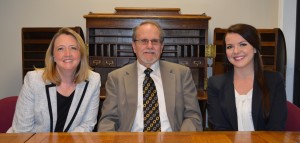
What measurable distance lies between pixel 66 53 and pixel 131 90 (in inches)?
19.7

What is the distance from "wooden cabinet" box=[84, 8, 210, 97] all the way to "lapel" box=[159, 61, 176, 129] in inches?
55.0

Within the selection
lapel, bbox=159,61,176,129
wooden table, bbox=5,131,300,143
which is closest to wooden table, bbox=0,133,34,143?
wooden table, bbox=5,131,300,143

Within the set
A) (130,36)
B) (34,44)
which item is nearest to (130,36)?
(130,36)

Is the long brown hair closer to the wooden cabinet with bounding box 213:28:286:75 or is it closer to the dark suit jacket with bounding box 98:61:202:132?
the dark suit jacket with bounding box 98:61:202:132

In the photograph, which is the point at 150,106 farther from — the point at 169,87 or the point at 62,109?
the point at 62,109

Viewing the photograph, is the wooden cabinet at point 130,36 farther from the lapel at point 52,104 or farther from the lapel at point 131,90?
the lapel at point 52,104

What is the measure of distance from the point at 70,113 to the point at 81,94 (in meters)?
0.14

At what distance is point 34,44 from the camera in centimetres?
375

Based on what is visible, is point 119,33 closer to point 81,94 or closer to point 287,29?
point 81,94

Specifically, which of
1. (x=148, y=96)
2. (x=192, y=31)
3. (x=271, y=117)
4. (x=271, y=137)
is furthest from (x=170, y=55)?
(x=271, y=137)

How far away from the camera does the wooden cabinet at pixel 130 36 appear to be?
11.8ft

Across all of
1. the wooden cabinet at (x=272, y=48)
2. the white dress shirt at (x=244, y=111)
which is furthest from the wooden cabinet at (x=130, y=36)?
the white dress shirt at (x=244, y=111)

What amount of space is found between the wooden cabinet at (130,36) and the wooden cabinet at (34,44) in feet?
0.84

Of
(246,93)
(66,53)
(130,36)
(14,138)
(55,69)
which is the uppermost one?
(130,36)
